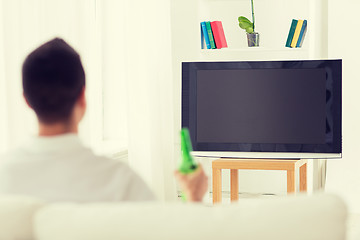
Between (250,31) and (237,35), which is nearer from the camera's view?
(250,31)

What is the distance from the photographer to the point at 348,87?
4.62 meters

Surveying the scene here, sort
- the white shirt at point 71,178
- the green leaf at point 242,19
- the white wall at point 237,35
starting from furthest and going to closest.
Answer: the white wall at point 237,35 < the green leaf at point 242,19 < the white shirt at point 71,178

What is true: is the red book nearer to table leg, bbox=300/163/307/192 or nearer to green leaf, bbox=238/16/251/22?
green leaf, bbox=238/16/251/22

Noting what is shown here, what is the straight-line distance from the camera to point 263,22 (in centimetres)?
521

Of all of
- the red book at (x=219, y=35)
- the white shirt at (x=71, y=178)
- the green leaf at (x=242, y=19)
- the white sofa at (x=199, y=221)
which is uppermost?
the green leaf at (x=242, y=19)

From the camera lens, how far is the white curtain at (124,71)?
12.9ft

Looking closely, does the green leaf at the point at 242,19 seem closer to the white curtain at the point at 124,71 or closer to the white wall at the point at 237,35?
the white wall at the point at 237,35

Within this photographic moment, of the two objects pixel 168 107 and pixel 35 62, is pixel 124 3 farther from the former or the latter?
pixel 35 62

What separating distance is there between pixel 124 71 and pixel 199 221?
3963mm

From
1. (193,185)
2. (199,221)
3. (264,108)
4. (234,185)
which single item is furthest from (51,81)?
(234,185)

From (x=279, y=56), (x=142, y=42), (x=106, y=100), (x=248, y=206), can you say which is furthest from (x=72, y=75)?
(x=279, y=56)

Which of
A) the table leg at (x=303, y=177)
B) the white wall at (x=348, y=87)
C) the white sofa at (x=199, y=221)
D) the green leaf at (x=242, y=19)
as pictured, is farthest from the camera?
the green leaf at (x=242, y=19)

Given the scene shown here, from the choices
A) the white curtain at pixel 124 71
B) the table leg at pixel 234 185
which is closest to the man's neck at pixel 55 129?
the white curtain at pixel 124 71

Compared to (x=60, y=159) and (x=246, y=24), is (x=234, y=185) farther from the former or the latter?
(x=60, y=159)
